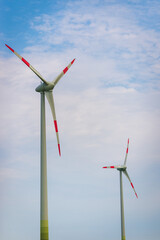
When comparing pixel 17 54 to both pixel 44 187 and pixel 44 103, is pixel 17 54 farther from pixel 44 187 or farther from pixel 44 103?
pixel 44 187

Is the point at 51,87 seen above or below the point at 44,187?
above

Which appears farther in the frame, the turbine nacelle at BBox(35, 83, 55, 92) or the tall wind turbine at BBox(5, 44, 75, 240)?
the turbine nacelle at BBox(35, 83, 55, 92)

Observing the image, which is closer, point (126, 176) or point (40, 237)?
point (40, 237)

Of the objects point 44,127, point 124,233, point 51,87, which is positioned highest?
point 51,87

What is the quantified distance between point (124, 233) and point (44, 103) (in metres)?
45.1

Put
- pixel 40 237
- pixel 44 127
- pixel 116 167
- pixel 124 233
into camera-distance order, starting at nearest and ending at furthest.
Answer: pixel 40 237, pixel 44 127, pixel 124 233, pixel 116 167

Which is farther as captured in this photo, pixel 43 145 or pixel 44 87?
pixel 44 87

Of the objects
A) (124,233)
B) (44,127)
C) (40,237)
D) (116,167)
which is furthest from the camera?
(116,167)

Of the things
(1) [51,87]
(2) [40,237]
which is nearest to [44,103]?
(1) [51,87]

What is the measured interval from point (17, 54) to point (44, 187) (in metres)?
13.4

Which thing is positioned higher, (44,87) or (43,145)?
(44,87)

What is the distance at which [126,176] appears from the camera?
288 ft

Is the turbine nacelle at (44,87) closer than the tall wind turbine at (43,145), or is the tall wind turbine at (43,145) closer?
the tall wind turbine at (43,145)

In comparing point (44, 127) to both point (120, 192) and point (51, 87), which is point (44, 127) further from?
point (120, 192)
